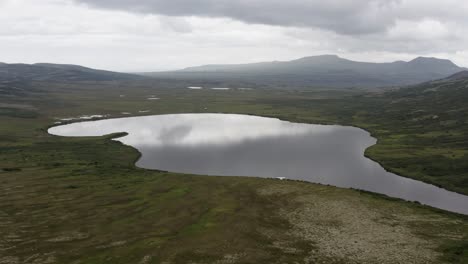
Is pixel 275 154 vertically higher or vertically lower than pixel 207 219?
lower

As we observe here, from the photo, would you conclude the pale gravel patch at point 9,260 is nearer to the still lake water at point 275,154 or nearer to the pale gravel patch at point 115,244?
the pale gravel patch at point 115,244

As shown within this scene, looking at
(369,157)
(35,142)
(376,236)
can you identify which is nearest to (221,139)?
(369,157)

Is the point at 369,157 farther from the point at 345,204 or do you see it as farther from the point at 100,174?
the point at 100,174

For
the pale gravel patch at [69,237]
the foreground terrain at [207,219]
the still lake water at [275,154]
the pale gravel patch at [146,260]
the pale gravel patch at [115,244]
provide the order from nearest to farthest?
the pale gravel patch at [146,260]
the foreground terrain at [207,219]
the pale gravel patch at [115,244]
the pale gravel patch at [69,237]
the still lake water at [275,154]

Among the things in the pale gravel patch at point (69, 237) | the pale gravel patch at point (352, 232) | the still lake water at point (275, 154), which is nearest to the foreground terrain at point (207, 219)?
the pale gravel patch at point (352, 232)

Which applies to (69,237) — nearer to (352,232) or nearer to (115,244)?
(115,244)

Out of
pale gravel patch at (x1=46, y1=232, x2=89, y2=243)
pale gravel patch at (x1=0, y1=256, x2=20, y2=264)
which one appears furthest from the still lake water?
pale gravel patch at (x1=0, y1=256, x2=20, y2=264)

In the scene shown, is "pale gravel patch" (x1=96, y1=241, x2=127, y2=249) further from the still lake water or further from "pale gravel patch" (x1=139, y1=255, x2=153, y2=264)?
the still lake water

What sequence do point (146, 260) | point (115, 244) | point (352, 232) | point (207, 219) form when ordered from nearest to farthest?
point (146, 260) → point (115, 244) → point (352, 232) → point (207, 219)

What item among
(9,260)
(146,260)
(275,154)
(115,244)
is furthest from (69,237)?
(275,154)
